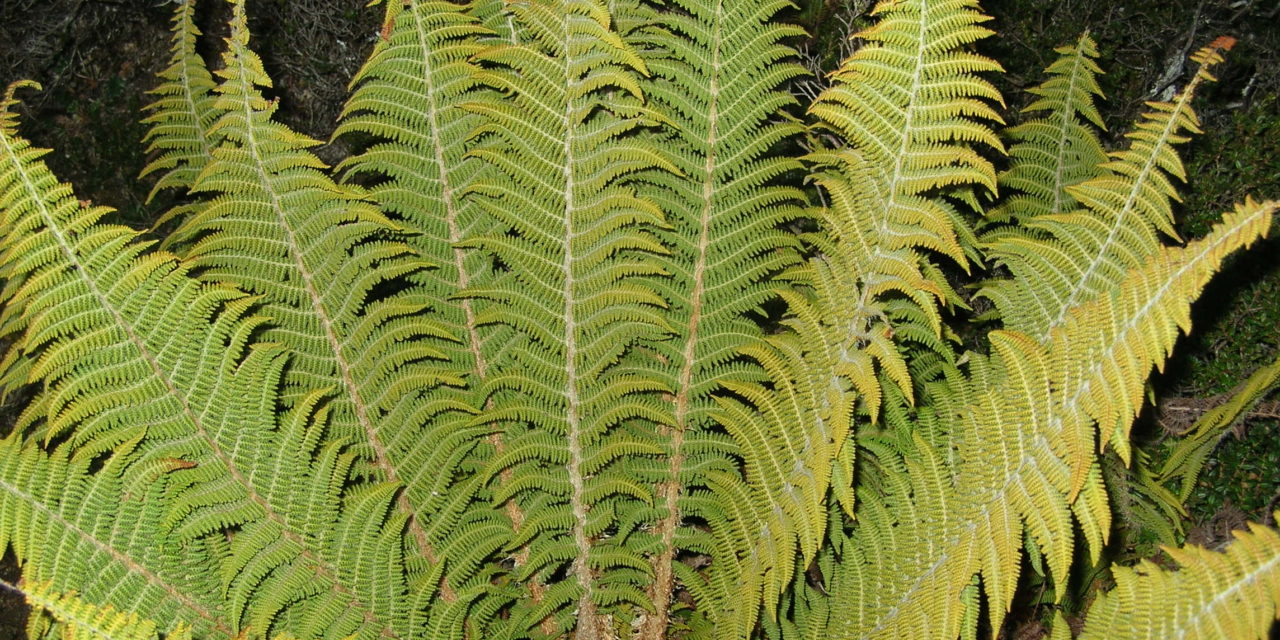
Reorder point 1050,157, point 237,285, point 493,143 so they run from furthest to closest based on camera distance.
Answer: point 1050,157 → point 493,143 → point 237,285

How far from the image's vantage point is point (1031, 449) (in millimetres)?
1188

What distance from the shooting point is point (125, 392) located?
4.18ft

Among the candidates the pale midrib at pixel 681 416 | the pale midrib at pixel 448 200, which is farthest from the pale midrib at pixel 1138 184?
the pale midrib at pixel 448 200

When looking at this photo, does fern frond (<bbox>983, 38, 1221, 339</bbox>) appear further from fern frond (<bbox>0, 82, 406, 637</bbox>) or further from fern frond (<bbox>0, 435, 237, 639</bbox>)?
fern frond (<bbox>0, 435, 237, 639</bbox>)

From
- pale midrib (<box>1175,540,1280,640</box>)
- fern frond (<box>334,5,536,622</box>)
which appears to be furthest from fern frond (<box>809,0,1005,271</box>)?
fern frond (<box>334,5,536,622</box>)

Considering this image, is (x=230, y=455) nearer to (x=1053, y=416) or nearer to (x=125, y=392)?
(x=125, y=392)

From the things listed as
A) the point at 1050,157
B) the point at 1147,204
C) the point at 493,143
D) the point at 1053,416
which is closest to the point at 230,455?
the point at 493,143

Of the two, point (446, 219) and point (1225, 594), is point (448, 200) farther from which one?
point (1225, 594)

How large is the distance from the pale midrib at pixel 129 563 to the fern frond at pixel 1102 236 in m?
1.34

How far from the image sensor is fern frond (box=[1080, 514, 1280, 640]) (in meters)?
0.91

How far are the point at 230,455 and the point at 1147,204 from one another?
4.84ft

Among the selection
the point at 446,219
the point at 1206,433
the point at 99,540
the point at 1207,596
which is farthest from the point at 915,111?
the point at 99,540

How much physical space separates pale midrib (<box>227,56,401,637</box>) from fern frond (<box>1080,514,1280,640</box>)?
1.12 metres

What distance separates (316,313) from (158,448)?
0.36 m
